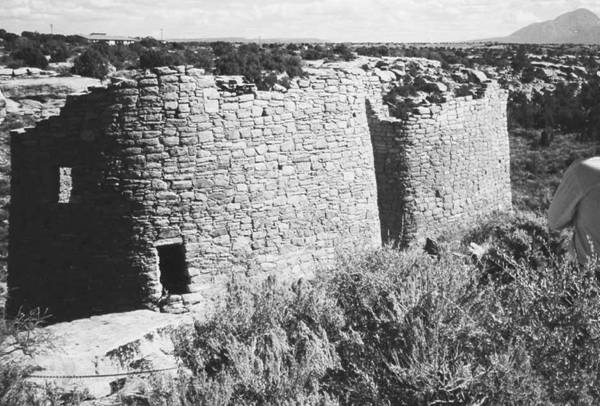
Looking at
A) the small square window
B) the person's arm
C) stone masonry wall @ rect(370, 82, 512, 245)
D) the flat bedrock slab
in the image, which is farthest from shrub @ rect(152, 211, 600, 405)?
stone masonry wall @ rect(370, 82, 512, 245)

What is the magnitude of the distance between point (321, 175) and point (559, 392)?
18.0 ft

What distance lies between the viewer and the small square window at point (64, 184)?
27.1 ft

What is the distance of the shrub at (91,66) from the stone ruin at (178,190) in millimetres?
16996

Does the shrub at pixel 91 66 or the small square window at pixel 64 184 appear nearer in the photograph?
the small square window at pixel 64 184

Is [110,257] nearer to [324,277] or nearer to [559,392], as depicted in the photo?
[324,277]

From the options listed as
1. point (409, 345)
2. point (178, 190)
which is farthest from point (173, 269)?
point (409, 345)

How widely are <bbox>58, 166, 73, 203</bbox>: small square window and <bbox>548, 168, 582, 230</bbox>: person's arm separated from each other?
606cm

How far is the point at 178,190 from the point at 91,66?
1923 cm

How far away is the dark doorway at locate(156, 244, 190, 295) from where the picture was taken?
8344 millimetres

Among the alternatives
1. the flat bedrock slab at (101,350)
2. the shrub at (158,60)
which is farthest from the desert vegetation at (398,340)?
the shrub at (158,60)

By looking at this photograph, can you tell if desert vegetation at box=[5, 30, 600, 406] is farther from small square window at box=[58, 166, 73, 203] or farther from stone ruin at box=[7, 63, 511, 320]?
small square window at box=[58, 166, 73, 203]

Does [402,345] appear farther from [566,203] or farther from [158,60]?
[158,60]

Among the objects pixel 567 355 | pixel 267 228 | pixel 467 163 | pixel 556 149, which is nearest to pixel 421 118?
pixel 467 163

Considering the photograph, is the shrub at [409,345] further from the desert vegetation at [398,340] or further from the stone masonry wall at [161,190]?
the stone masonry wall at [161,190]
